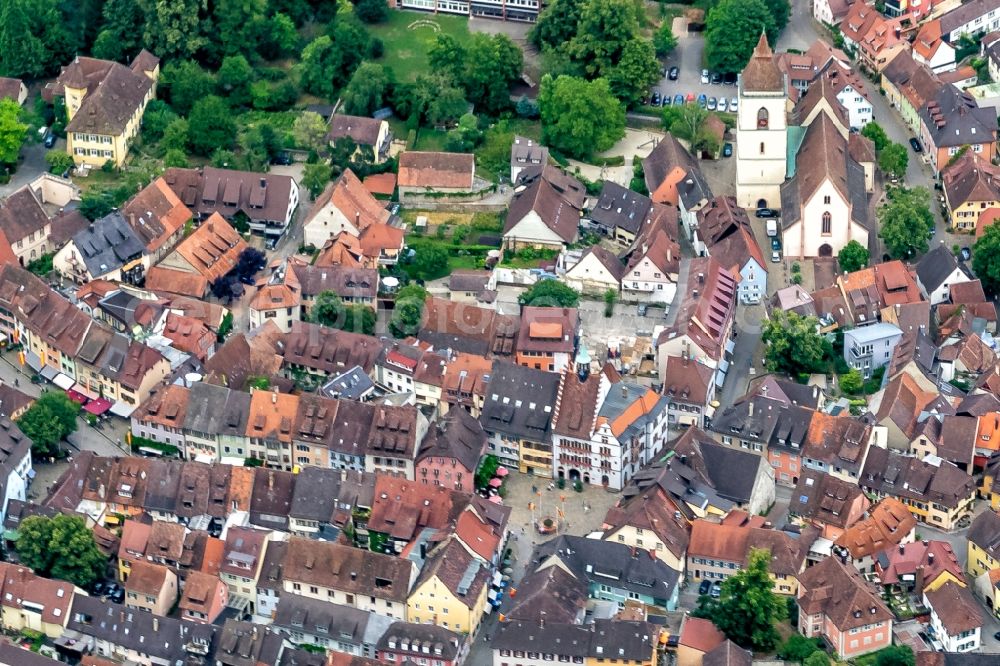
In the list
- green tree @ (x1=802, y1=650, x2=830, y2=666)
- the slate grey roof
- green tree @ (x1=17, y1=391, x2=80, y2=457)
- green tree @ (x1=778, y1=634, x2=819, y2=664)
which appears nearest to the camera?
green tree @ (x1=802, y1=650, x2=830, y2=666)

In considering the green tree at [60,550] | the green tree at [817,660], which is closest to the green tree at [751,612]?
the green tree at [817,660]

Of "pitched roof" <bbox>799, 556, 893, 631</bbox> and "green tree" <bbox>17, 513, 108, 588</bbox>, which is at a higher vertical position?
"pitched roof" <bbox>799, 556, 893, 631</bbox>

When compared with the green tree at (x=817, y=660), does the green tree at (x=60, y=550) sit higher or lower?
lower

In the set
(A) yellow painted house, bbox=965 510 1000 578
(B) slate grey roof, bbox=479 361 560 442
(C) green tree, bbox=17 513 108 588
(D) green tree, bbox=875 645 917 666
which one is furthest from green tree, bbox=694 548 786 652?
(C) green tree, bbox=17 513 108 588

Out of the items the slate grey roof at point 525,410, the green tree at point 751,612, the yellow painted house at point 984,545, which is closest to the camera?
the green tree at point 751,612

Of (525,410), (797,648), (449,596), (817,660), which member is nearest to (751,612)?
(797,648)

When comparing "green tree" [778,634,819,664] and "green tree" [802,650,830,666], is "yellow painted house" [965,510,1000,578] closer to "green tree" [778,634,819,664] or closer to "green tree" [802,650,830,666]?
"green tree" [778,634,819,664]

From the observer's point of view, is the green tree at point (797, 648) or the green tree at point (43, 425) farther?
the green tree at point (43, 425)

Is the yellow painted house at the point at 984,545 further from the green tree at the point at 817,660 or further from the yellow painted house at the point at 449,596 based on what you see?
the yellow painted house at the point at 449,596
